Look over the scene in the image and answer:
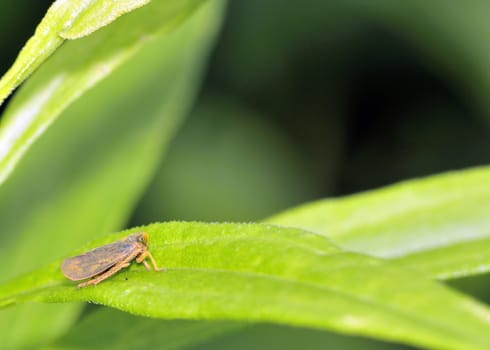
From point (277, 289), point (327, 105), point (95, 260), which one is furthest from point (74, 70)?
point (327, 105)

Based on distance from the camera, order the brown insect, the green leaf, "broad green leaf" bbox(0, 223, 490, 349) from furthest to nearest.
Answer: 1. the green leaf
2. the brown insect
3. "broad green leaf" bbox(0, 223, 490, 349)

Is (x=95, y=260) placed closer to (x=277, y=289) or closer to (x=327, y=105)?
(x=277, y=289)

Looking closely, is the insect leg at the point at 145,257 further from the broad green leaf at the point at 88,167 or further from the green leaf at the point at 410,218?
the broad green leaf at the point at 88,167

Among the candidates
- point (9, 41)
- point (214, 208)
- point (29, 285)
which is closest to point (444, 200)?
point (29, 285)

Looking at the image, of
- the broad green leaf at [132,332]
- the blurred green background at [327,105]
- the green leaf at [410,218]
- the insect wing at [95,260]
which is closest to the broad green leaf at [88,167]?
the broad green leaf at [132,332]

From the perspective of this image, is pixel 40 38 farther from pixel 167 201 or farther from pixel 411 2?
pixel 411 2

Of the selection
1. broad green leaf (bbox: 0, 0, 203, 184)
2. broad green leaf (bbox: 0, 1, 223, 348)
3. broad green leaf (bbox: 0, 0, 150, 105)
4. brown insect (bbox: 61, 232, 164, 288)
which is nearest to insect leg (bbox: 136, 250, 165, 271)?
brown insect (bbox: 61, 232, 164, 288)

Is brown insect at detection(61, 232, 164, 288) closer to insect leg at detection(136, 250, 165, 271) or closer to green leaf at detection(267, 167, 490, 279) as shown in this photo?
insect leg at detection(136, 250, 165, 271)
